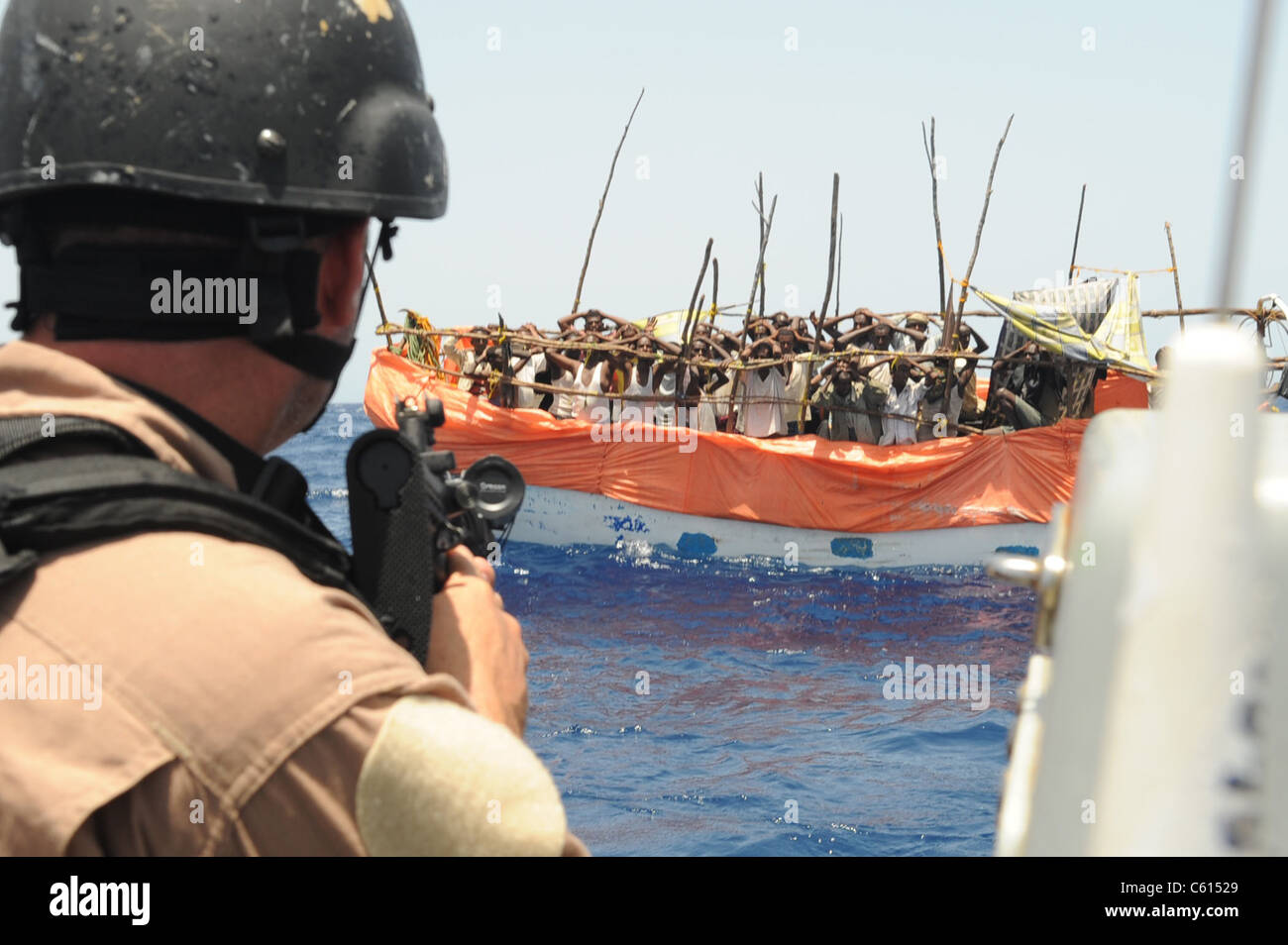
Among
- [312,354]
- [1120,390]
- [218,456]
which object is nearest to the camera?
[218,456]

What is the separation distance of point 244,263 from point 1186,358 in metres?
1.16

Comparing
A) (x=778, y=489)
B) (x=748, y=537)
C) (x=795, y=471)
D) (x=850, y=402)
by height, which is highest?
(x=850, y=402)

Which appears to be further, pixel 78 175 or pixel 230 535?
pixel 78 175

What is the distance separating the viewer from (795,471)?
2161cm

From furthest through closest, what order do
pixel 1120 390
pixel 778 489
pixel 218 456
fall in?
pixel 1120 390, pixel 778 489, pixel 218 456

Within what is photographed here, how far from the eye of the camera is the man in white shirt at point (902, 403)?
70.3ft

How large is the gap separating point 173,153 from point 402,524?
619 millimetres

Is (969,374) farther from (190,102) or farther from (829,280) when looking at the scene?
(190,102)

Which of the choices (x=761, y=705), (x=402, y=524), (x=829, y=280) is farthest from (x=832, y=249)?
(x=402, y=524)

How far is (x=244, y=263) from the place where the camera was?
1512 millimetres

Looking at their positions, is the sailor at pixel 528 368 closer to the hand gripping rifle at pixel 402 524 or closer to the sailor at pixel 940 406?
the sailor at pixel 940 406

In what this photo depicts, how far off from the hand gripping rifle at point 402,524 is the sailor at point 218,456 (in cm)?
5
